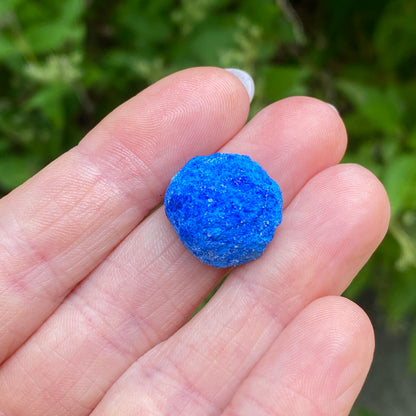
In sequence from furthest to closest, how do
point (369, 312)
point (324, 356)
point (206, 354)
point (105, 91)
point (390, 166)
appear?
point (369, 312) → point (105, 91) → point (390, 166) → point (206, 354) → point (324, 356)

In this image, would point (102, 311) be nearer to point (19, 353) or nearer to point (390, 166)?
point (19, 353)

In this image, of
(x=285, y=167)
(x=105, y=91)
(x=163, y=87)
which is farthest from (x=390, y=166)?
(x=105, y=91)

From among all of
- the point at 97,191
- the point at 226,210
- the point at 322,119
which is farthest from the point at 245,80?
the point at 97,191

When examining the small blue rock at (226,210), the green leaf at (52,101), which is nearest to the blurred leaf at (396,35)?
the small blue rock at (226,210)

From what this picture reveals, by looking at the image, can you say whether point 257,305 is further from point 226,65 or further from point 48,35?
point 48,35

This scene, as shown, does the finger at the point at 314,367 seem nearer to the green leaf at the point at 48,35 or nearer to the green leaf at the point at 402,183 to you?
the green leaf at the point at 402,183

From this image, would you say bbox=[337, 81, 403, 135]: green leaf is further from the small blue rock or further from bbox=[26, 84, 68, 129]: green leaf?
bbox=[26, 84, 68, 129]: green leaf
